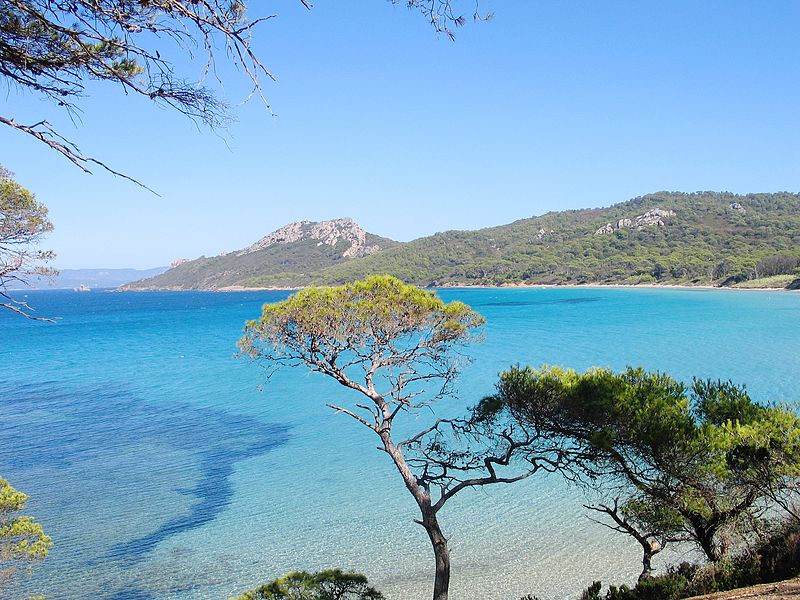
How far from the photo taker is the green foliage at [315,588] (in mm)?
7434

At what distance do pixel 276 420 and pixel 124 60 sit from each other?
63.5 feet

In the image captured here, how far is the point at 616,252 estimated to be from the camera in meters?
124

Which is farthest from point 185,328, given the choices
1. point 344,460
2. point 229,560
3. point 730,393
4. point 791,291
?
point 791,291

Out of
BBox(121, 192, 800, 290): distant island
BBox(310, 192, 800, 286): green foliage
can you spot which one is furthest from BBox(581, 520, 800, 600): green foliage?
BBox(310, 192, 800, 286): green foliage

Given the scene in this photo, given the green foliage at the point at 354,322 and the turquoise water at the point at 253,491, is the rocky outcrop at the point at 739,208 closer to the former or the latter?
the turquoise water at the point at 253,491

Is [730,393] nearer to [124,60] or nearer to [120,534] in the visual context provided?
[124,60]

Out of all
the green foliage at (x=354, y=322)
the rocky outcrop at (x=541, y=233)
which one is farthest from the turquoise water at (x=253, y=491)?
the rocky outcrop at (x=541, y=233)

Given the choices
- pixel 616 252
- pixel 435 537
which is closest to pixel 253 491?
pixel 435 537

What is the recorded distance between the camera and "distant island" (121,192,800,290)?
97.9 m

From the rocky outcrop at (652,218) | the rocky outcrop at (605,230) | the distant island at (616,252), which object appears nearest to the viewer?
the distant island at (616,252)

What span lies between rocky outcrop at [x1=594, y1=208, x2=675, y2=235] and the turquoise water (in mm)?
108334

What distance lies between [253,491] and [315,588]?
24.7 ft

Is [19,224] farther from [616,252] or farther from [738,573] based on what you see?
[616,252]

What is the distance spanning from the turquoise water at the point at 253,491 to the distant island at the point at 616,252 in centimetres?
7166
